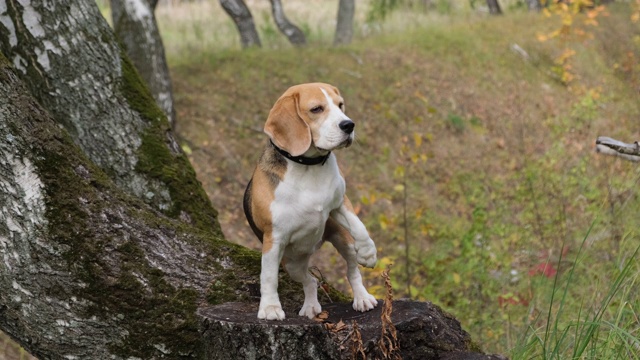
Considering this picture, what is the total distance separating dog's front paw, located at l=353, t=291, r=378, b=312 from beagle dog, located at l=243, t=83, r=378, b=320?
21cm

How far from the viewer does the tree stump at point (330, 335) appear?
120 inches

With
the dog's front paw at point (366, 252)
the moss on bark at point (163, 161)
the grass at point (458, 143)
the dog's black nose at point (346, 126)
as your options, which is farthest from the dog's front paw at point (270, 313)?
the grass at point (458, 143)

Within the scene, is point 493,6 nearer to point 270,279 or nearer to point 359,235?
point 359,235

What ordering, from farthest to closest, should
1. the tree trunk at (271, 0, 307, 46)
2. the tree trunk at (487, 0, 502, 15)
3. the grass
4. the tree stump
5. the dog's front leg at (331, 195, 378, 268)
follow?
1. the tree trunk at (487, 0, 502, 15)
2. the tree trunk at (271, 0, 307, 46)
3. the grass
4. the dog's front leg at (331, 195, 378, 268)
5. the tree stump

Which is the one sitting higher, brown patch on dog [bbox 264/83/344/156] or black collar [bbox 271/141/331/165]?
brown patch on dog [bbox 264/83/344/156]

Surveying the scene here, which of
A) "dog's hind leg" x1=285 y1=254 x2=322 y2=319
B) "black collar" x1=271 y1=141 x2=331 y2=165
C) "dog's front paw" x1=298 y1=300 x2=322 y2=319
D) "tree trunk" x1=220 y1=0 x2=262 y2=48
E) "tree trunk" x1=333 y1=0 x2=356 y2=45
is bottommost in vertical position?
"tree trunk" x1=333 y1=0 x2=356 y2=45

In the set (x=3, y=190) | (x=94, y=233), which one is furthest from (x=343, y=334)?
(x=3, y=190)

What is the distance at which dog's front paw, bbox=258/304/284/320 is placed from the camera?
3.20 metres

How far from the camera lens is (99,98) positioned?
4637mm

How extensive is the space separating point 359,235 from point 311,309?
0.46 metres

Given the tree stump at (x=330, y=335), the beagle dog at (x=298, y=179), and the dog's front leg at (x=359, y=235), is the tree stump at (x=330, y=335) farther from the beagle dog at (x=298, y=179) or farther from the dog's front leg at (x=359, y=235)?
the dog's front leg at (x=359, y=235)

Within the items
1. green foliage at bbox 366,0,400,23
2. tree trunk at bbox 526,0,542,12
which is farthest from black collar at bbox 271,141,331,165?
tree trunk at bbox 526,0,542,12

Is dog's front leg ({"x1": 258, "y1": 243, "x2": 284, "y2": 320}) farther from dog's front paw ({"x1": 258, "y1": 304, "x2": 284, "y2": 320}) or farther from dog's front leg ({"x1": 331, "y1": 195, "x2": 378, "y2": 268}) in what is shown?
dog's front leg ({"x1": 331, "y1": 195, "x2": 378, "y2": 268})

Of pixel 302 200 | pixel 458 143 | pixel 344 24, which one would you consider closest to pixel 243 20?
pixel 344 24
